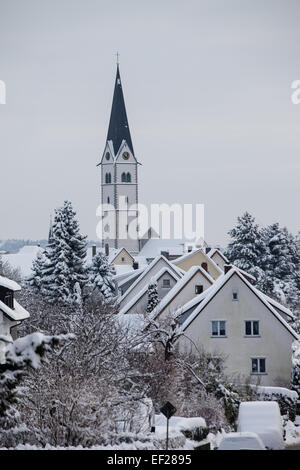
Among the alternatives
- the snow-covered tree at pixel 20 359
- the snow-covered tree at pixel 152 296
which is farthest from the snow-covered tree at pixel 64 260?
the snow-covered tree at pixel 20 359

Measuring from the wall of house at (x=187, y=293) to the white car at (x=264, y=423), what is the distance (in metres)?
17.1

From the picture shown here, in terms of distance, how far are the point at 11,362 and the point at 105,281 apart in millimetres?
58971

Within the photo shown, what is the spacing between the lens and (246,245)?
7450cm

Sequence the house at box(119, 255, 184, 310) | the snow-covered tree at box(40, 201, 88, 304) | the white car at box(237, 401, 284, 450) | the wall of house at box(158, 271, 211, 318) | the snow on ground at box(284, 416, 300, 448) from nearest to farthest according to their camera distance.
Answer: the white car at box(237, 401, 284, 450) → the snow on ground at box(284, 416, 300, 448) → the wall of house at box(158, 271, 211, 318) → the house at box(119, 255, 184, 310) → the snow-covered tree at box(40, 201, 88, 304)

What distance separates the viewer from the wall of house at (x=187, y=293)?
4081 cm

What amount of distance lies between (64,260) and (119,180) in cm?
9746

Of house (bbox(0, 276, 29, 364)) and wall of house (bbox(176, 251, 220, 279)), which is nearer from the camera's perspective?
house (bbox(0, 276, 29, 364))

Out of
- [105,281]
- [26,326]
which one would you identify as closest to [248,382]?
[26,326]

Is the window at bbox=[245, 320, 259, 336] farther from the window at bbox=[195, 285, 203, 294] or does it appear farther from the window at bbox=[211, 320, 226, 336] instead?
the window at bbox=[195, 285, 203, 294]

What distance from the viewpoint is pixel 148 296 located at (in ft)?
145

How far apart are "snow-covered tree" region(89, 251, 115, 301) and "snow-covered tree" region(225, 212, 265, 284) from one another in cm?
982

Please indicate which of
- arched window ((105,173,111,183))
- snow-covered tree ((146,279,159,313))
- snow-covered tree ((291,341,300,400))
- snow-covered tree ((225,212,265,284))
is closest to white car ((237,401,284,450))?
snow-covered tree ((291,341,300,400))

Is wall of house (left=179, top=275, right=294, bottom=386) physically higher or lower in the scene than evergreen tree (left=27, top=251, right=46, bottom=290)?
lower

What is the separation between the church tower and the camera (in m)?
146
